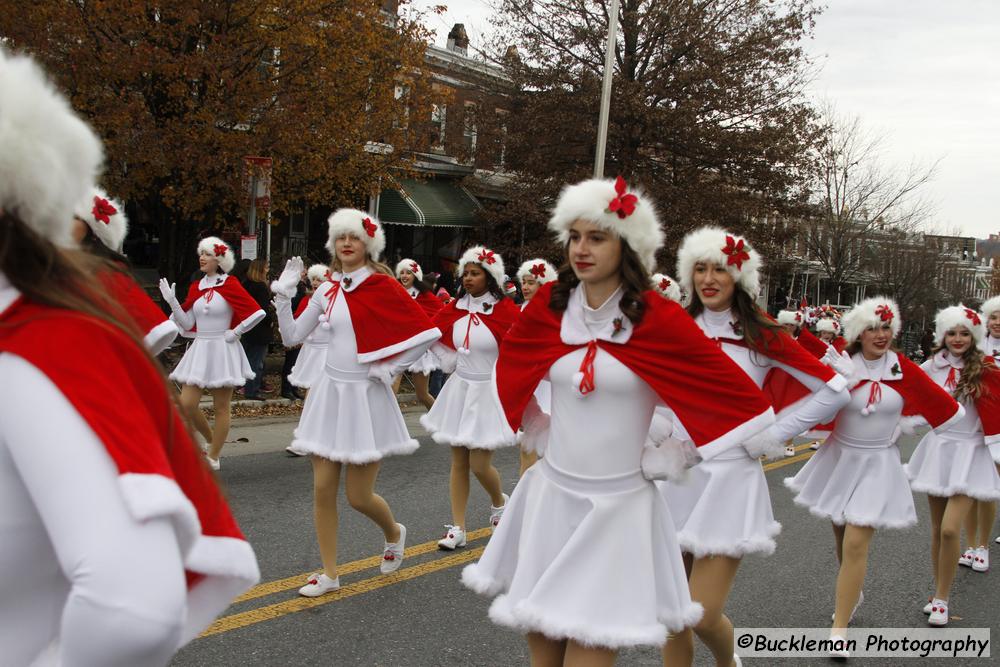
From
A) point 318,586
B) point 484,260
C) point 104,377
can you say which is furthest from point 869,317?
point 104,377

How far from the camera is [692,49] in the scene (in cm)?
2322

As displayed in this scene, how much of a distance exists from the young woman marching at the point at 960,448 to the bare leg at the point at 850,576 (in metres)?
1.07

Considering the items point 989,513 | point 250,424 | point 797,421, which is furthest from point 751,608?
point 250,424

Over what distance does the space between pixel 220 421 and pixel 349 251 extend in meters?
3.66

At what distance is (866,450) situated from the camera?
567cm

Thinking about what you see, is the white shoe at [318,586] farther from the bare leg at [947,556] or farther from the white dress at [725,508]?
the bare leg at [947,556]

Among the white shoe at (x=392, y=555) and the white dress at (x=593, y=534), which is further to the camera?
the white shoe at (x=392, y=555)

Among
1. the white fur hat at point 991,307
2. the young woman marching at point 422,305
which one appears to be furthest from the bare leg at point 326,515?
the white fur hat at point 991,307

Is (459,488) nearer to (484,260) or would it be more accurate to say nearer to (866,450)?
(484,260)

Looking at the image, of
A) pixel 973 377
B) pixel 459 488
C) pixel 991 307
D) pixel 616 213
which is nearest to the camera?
pixel 616 213

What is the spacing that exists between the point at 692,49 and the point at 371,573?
2014 cm

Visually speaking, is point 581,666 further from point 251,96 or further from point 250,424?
point 251,96

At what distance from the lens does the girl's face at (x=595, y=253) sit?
3.62m

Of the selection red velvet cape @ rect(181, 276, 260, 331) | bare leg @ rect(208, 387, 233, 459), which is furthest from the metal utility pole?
bare leg @ rect(208, 387, 233, 459)
